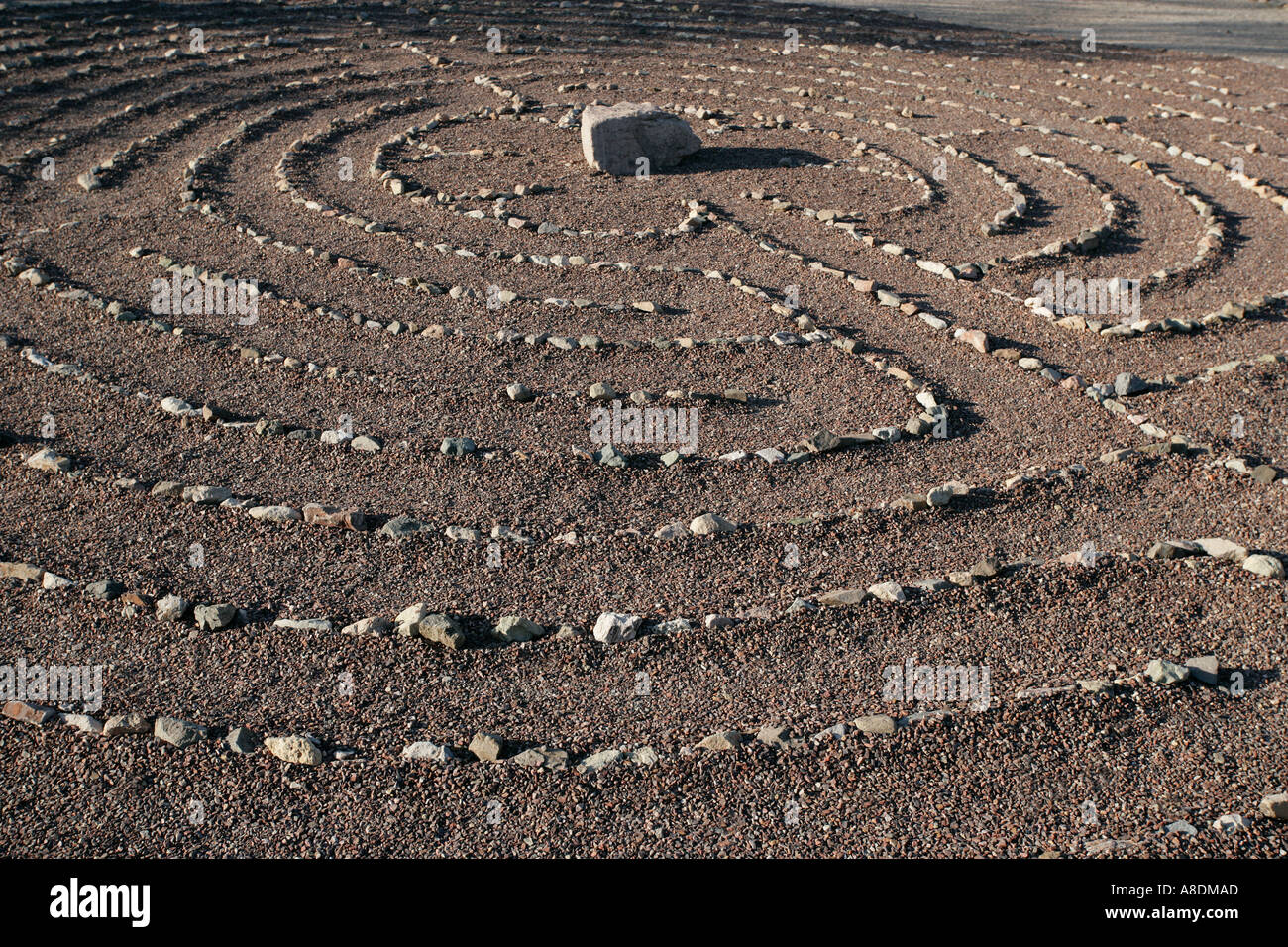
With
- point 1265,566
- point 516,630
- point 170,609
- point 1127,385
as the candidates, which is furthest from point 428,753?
point 1127,385

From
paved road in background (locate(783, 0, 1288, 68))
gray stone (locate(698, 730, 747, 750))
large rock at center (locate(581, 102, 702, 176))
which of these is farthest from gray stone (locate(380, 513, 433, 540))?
paved road in background (locate(783, 0, 1288, 68))

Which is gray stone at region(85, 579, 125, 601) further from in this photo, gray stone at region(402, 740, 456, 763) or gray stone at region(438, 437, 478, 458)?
gray stone at region(438, 437, 478, 458)

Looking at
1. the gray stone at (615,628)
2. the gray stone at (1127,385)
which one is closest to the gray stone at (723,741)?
the gray stone at (615,628)

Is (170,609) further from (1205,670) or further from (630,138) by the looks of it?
(630,138)

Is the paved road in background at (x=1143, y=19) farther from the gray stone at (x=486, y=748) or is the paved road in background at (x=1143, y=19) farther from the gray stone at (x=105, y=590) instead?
the gray stone at (x=105, y=590)

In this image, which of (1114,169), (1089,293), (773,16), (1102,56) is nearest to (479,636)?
(1089,293)

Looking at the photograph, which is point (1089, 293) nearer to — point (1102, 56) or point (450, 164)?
point (450, 164)

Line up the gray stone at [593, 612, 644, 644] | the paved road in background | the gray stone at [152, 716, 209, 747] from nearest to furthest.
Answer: the gray stone at [152, 716, 209, 747]
the gray stone at [593, 612, 644, 644]
the paved road in background
